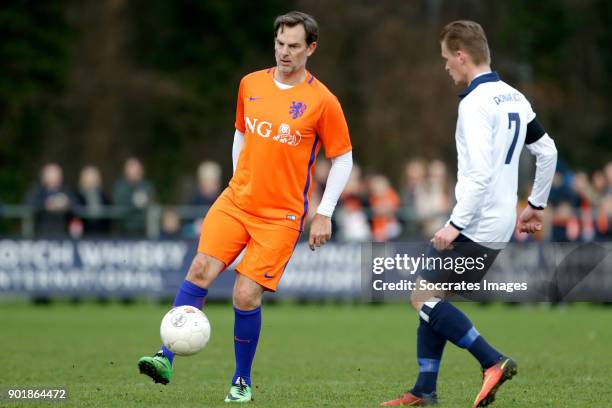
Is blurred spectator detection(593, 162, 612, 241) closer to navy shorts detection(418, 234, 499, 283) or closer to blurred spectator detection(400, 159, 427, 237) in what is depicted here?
blurred spectator detection(400, 159, 427, 237)

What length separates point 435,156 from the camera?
35625mm

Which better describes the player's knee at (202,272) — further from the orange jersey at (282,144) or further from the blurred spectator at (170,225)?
the blurred spectator at (170,225)

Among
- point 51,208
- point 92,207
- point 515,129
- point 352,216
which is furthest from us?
point 352,216

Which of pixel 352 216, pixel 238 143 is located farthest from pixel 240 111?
pixel 352 216

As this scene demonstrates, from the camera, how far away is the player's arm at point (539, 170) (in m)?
7.61

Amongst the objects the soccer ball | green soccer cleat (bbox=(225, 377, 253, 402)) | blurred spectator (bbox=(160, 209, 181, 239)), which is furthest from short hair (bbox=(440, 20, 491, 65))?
blurred spectator (bbox=(160, 209, 181, 239))

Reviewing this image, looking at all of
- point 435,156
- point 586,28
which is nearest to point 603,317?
point 435,156

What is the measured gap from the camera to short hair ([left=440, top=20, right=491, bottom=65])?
738cm

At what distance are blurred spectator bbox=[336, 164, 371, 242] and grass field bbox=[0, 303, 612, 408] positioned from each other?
1.70 metres

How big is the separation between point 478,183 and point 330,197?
4.34 feet

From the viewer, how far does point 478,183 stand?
280 inches

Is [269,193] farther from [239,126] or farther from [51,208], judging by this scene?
[51,208]

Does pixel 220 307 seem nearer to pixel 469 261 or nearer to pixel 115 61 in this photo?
pixel 469 261

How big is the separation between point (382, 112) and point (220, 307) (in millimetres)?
18106
